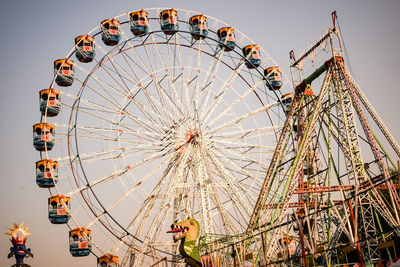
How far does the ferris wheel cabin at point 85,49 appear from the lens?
101 ft

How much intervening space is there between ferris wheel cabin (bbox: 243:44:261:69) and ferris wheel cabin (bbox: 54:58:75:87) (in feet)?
37.4

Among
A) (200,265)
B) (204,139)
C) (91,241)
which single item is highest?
(204,139)

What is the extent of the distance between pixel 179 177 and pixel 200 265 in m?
5.24

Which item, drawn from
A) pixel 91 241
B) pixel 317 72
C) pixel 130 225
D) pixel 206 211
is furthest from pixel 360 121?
pixel 91 241

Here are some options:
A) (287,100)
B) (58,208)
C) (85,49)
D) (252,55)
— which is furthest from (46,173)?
(287,100)

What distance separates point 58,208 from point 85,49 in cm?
963

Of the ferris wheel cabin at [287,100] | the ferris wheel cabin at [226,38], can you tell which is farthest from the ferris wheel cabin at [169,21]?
the ferris wheel cabin at [287,100]

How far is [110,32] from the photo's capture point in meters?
31.3

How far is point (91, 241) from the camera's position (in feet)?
91.3

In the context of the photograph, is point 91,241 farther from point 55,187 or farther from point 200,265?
point 200,265

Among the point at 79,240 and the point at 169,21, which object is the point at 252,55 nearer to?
the point at 169,21

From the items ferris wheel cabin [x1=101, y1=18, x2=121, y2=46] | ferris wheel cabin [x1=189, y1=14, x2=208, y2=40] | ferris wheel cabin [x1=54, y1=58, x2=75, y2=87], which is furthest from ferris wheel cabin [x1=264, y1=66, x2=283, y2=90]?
ferris wheel cabin [x1=54, y1=58, x2=75, y2=87]

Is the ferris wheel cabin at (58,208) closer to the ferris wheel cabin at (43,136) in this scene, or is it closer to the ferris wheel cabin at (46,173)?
the ferris wheel cabin at (46,173)

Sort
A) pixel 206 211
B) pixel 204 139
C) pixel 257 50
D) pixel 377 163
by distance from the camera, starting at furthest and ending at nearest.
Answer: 1. pixel 257 50
2. pixel 204 139
3. pixel 206 211
4. pixel 377 163
